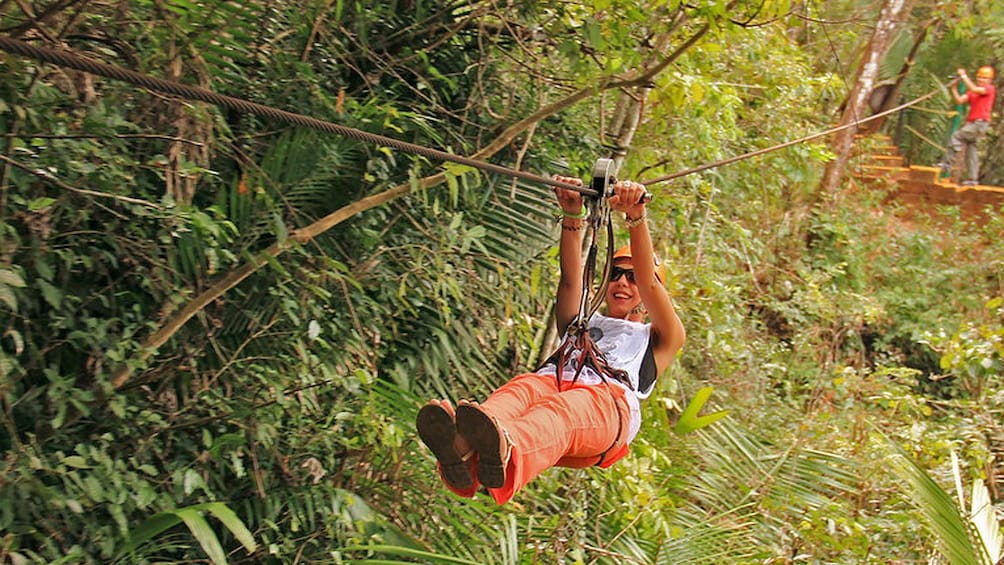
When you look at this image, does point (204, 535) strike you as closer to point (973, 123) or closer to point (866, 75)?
point (866, 75)

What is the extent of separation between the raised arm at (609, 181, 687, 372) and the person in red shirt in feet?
23.7

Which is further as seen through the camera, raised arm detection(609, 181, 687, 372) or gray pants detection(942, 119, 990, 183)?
gray pants detection(942, 119, 990, 183)

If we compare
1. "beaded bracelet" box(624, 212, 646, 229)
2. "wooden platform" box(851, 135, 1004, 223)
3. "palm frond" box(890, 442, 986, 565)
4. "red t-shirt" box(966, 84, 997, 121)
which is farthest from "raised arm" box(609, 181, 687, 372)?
"red t-shirt" box(966, 84, 997, 121)

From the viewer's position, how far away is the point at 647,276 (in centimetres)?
303

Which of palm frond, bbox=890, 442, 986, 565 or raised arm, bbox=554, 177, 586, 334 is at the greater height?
raised arm, bbox=554, 177, 586, 334

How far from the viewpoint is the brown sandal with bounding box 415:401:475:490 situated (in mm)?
2527

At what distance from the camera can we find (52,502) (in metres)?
3.05

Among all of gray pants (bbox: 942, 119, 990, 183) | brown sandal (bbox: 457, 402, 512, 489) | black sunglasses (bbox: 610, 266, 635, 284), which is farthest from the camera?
gray pants (bbox: 942, 119, 990, 183)

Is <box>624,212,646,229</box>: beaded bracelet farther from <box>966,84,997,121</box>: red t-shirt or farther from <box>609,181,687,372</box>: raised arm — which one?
<box>966,84,997,121</box>: red t-shirt

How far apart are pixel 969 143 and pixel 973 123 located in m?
0.25

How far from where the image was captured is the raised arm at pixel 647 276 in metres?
2.92

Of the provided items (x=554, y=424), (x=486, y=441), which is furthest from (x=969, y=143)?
(x=486, y=441)

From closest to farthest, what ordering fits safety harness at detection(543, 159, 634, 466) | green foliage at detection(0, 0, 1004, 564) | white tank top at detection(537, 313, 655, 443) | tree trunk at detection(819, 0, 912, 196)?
safety harness at detection(543, 159, 634, 466)
white tank top at detection(537, 313, 655, 443)
green foliage at detection(0, 0, 1004, 564)
tree trunk at detection(819, 0, 912, 196)

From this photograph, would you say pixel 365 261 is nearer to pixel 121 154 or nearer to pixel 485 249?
pixel 485 249
